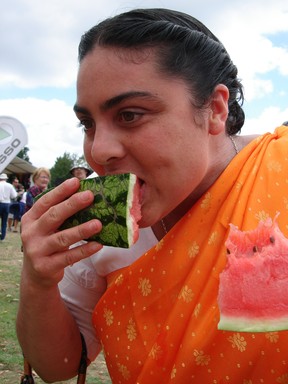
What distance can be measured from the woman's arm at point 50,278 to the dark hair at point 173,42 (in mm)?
616

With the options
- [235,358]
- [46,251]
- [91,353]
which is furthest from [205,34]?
[91,353]

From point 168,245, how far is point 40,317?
2.25 feet

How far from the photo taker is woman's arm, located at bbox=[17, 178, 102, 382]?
1.74 meters

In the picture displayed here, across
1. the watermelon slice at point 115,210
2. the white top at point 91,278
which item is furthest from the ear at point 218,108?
the white top at point 91,278

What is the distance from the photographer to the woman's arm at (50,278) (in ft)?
5.71

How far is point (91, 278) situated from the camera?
7.88 ft

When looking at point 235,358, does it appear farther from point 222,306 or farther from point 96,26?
point 96,26

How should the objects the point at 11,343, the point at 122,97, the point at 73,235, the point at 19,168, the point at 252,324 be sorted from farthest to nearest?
the point at 19,168 → the point at 11,343 → the point at 122,97 → the point at 73,235 → the point at 252,324

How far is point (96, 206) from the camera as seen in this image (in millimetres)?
1756

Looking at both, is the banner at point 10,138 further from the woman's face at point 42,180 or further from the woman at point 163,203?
the woman at point 163,203

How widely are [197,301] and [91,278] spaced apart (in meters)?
0.70

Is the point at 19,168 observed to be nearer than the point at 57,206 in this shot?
No

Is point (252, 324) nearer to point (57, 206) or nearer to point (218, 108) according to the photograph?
point (57, 206)

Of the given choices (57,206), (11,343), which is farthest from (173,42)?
(11,343)
